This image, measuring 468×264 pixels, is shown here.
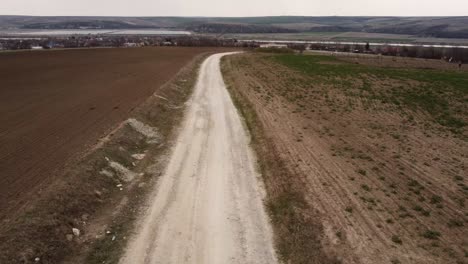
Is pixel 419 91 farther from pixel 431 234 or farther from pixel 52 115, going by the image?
pixel 52 115

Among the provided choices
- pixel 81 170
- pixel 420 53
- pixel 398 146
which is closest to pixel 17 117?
pixel 81 170

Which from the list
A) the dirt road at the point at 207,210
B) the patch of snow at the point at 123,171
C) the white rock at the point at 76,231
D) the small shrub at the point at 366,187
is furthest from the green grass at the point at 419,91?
the white rock at the point at 76,231

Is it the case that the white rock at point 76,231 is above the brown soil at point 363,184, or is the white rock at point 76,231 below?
below

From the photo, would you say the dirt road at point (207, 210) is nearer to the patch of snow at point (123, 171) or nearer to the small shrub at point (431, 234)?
the patch of snow at point (123, 171)

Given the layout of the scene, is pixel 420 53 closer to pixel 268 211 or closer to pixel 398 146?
pixel 398 146

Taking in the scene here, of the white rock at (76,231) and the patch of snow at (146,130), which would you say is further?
the patch of snow at (146,130)

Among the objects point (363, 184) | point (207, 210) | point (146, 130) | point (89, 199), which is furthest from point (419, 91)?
point (89, 199)
